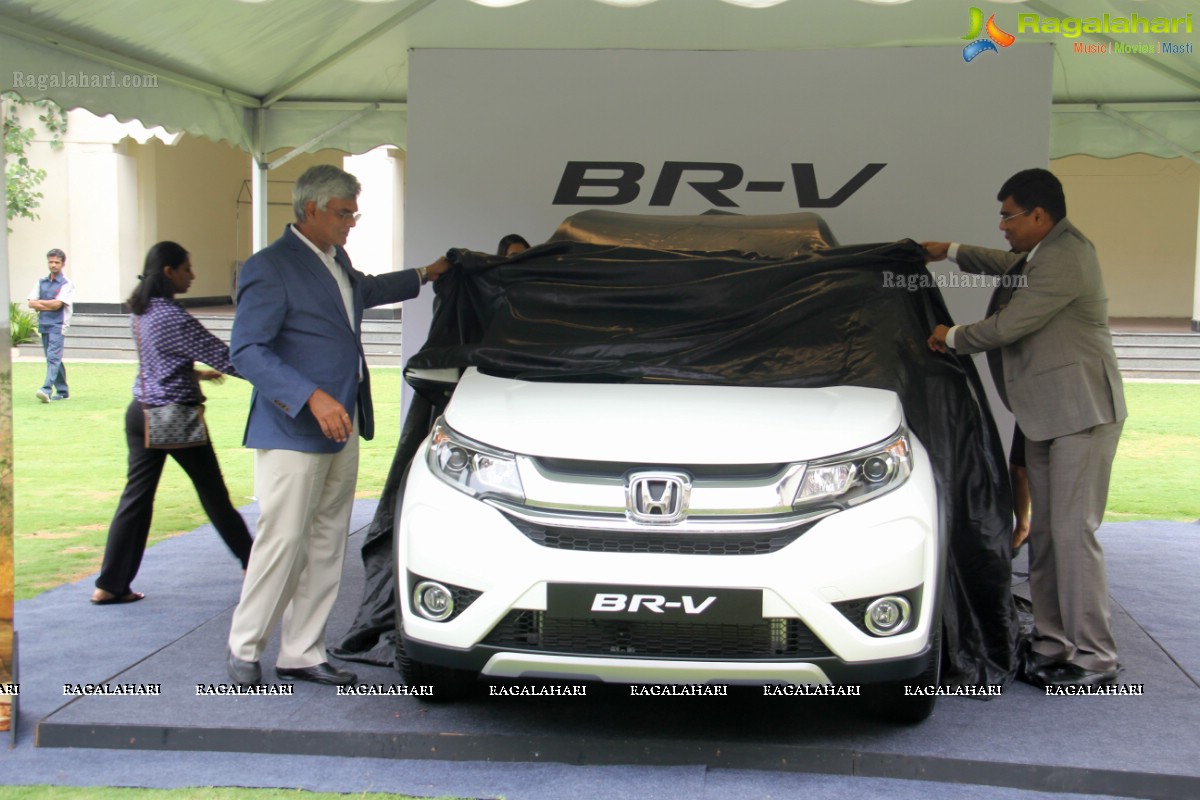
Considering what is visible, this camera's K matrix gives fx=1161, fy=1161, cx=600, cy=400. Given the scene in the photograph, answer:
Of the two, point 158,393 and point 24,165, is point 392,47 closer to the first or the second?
point 158,393

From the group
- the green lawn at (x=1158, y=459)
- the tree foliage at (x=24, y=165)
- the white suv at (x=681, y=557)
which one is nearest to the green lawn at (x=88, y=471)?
the white suv at (x=681, y=557)

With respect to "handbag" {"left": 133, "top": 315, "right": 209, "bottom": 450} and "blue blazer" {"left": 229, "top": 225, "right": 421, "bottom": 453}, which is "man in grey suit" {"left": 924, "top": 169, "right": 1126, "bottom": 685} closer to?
"blue blazer" {"left": 229, "top": 225, "right": 421, "bottom": 453}

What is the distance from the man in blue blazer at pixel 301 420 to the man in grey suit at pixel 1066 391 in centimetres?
230

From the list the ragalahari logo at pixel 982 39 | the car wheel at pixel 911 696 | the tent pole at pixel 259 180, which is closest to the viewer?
the car wheel at pixel 911 696

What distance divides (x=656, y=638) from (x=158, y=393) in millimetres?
3253

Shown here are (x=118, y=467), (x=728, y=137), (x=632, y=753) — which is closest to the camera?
(x=632, y=753)

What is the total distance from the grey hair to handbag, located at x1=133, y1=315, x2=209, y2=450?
168 cm

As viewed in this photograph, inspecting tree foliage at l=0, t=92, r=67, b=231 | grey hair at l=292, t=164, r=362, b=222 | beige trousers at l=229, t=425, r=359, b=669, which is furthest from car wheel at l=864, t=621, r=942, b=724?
tree foliage at l=0, t=92, r=67, b=231

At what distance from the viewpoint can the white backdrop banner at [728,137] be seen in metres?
7.79

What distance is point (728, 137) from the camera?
796 cm

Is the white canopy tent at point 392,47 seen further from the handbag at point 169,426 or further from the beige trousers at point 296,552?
the beige trousers at point 296,552

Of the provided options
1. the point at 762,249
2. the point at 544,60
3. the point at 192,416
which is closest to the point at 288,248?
the point at 192,416

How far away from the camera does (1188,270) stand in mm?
28188

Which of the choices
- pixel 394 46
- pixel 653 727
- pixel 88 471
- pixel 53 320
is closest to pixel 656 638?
pixel 653 727
